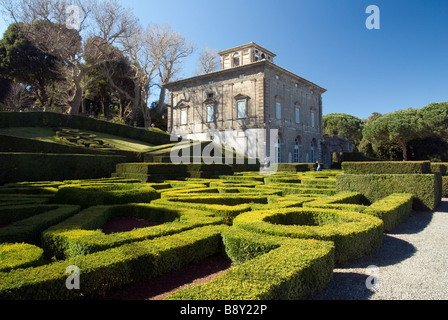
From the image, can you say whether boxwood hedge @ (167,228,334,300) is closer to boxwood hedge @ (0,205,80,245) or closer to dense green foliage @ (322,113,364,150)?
boxwood hedge @ (0,205,80,245)

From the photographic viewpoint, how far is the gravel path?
3.53m

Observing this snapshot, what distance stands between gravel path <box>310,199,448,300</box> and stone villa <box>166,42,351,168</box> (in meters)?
23.1

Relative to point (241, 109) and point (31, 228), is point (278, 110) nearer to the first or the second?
point (241, 109)

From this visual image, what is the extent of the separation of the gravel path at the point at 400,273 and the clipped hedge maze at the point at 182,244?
0.20m

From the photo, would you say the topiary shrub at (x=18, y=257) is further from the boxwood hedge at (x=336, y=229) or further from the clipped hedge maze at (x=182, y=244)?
the boxwood hedge at (x=336, y=229)

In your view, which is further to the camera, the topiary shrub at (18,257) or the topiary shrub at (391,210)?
the topiary shrub at (391,210)

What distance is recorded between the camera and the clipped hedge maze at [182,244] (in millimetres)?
2922

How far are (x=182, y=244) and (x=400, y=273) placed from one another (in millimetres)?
3204

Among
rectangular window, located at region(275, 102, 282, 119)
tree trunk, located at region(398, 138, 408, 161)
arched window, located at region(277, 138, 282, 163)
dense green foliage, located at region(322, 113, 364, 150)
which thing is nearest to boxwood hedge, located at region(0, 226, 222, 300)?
arched window, located at region(277, 138, 282, 163)

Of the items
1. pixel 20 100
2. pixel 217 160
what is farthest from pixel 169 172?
pixel 20 100

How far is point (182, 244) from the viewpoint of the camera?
4.13 m

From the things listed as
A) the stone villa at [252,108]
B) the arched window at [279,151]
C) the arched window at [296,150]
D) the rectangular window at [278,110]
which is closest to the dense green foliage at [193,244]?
the stone villa at [252,108]

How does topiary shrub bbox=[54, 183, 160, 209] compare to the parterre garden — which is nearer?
the parterre garden
